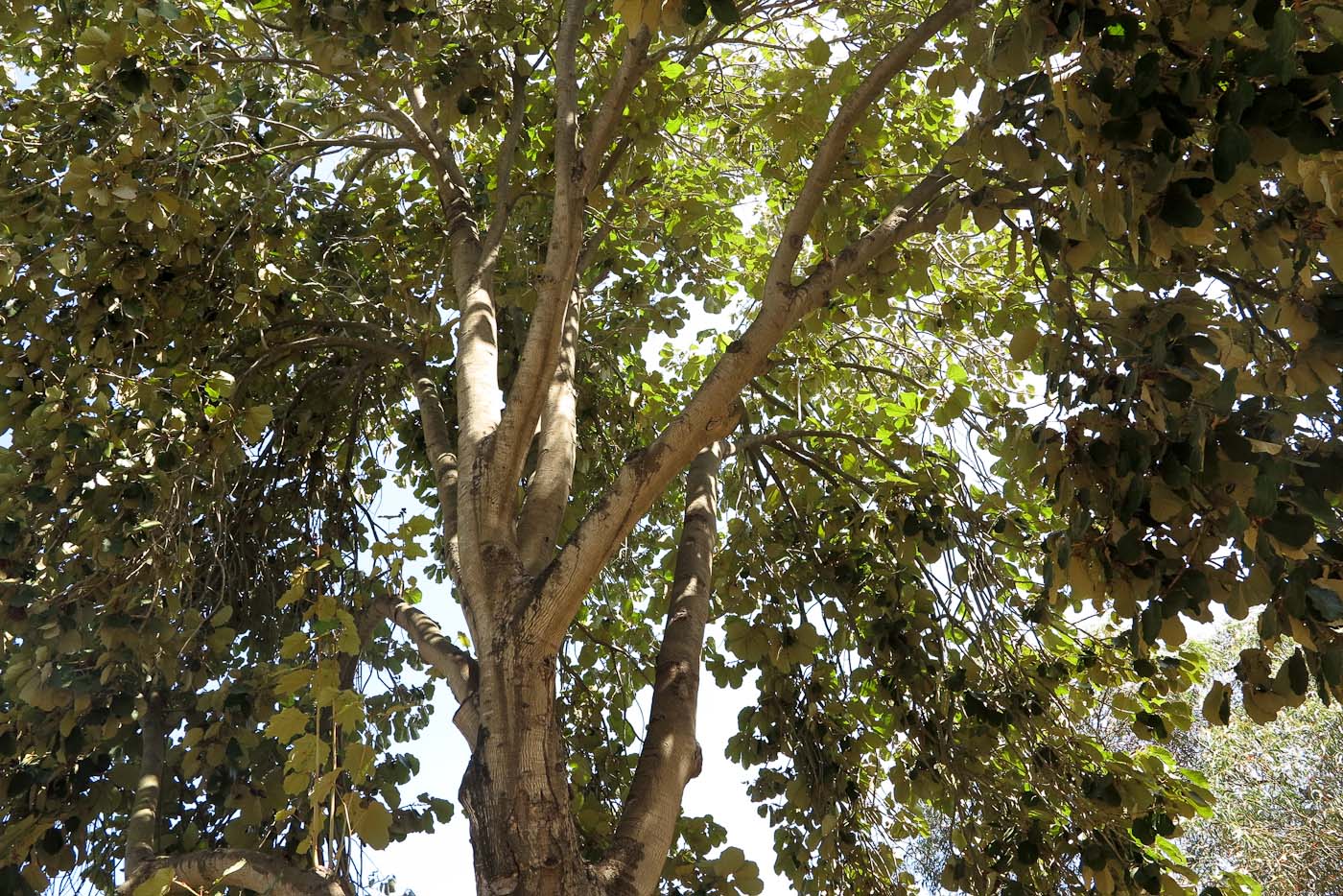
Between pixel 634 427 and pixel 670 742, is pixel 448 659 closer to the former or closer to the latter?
pixel 670 742

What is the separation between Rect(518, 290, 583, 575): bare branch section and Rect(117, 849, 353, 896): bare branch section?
3.45 ft

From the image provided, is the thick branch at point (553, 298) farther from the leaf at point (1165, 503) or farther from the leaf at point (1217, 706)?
the leaf at point (1217, 706)

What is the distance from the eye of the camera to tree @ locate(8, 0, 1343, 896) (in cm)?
197

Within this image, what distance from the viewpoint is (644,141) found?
4.12 meters

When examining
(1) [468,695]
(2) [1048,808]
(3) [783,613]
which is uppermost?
(3) [783,613]

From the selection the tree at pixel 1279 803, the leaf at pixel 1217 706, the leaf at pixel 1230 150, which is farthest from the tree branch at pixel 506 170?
the tree at pixel 1279 803

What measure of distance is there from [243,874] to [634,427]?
11.0ft

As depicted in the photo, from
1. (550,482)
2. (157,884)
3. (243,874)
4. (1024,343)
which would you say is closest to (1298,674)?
(1024,343)

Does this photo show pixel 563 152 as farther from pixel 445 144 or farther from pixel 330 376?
pixel 330 376

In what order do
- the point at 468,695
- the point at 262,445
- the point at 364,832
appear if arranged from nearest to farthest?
1. the point at 364,832
2. the point at 468,695
3. the point at 262,445

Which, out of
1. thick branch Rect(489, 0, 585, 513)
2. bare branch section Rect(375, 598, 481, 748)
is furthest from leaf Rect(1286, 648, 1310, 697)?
thick branch Rect(489, 0, 585, 513)

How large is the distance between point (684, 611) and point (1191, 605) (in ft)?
6.07

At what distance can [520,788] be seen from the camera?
105 inches

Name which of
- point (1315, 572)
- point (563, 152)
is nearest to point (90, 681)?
point (563, 152)
